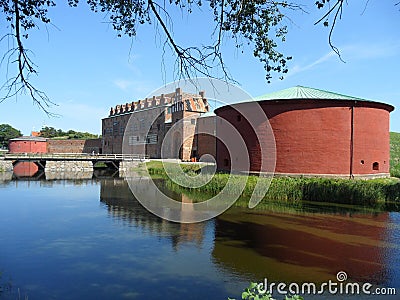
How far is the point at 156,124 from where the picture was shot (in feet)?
116

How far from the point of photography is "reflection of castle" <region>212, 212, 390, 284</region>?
6035 mm

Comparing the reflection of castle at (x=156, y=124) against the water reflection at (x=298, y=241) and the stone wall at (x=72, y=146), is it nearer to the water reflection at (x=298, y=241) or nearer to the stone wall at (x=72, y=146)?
the stone wall at (x=72, y=146)

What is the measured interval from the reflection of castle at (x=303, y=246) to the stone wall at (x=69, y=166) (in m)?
22.0

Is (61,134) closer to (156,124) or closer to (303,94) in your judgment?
(156,124)

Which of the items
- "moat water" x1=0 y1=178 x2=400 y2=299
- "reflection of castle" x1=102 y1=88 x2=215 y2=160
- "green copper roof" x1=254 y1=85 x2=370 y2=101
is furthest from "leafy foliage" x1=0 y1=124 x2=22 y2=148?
"moat water" x1=0 y1=178 x2=400 y2=299

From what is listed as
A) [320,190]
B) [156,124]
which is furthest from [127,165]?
[320,190]

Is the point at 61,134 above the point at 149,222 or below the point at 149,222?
above

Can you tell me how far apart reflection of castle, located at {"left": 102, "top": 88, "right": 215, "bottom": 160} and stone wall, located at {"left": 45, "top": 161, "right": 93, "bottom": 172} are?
21.8ft

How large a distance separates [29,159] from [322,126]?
72.7 ft

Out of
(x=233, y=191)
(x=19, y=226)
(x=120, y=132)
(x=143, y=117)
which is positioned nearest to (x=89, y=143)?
(x=120, y=132)

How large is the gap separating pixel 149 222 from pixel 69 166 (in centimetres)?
2212

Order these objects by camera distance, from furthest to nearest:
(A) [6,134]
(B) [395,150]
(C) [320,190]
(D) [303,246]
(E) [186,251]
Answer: (A) [6,134] < (B) [395,150] < (C) [320,190] < (D) [303,246] < (E) [186,251]

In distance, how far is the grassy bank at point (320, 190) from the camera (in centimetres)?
1235

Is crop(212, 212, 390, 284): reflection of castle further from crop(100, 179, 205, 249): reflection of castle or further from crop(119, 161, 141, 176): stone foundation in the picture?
crop(119, 161, 141, 176): stone foundation
